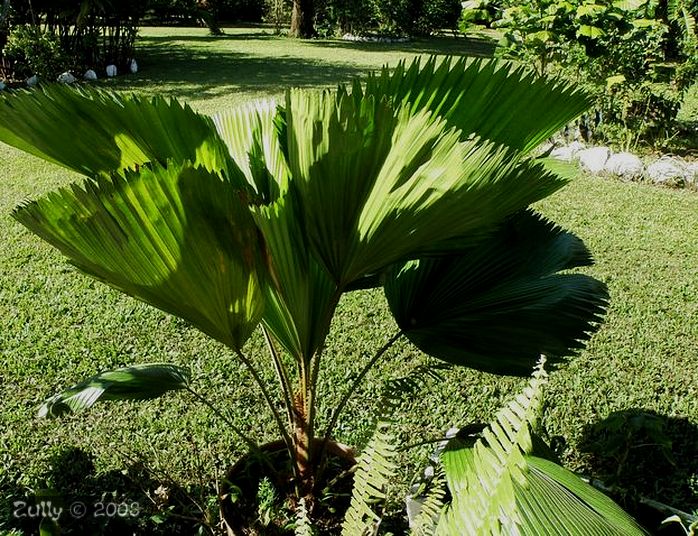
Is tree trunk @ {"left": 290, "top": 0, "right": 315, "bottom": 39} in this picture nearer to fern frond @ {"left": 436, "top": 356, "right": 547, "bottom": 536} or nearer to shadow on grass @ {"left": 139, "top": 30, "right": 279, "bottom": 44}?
shadow on grass @ {"left": 139, "top": 30, "right": 279, "bottom": 44}

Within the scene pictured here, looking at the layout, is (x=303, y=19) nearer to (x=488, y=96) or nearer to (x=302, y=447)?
(x=302, y=447)

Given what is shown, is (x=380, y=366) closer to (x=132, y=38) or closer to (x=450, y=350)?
(x=450, y=350)

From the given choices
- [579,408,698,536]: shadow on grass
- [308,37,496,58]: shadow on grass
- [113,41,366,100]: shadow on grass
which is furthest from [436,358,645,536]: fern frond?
[308,37,496,58]: shadow on grass

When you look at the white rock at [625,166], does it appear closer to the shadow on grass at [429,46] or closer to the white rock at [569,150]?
the white rock at [569,150]

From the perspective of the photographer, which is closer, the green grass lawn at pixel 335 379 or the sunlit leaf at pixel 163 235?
the sunlit leaf at pixel 163 235

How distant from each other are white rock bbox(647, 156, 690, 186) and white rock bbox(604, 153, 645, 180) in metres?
0.10

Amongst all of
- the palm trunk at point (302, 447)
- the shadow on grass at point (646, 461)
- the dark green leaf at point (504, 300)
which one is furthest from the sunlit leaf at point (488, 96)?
the shadow on grass at point (646, 461)

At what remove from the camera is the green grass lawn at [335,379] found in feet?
7.73

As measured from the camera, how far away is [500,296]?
153 centimetres

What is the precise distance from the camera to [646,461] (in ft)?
7.97

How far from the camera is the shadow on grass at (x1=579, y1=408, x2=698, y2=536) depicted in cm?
212

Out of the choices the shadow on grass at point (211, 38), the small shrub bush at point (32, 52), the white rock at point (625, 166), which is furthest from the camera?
the shadow on grass at point (211, 38)

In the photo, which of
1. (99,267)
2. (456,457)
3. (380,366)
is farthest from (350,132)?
(380,366)

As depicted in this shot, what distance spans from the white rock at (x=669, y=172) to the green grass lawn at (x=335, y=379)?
1016 millimetres
